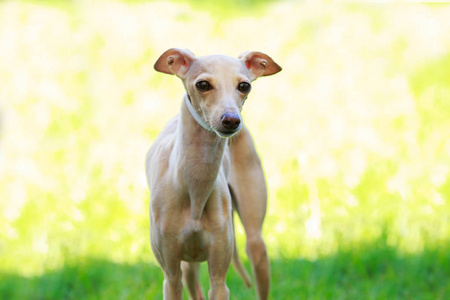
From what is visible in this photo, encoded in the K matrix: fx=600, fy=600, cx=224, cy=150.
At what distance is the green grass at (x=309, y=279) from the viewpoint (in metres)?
5.18

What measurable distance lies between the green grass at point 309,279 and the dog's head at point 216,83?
2.56m

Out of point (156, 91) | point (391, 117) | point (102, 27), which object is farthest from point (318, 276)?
point (102, 27)

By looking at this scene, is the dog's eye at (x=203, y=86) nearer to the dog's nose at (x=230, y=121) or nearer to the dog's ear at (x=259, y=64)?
the dog's nose at (x=230, y=121)

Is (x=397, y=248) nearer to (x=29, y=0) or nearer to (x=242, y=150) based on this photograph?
(x=242, y=150)

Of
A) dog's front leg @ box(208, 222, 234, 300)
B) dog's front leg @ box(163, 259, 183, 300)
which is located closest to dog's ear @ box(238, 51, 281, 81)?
dog's front leg @ box(208, 222, 234, 300)

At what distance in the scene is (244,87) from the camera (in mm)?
2830

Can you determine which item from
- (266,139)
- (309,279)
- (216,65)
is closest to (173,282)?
(216,65)

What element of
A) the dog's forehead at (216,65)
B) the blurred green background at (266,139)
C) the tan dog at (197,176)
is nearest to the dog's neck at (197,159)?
the tan dog at (197,176)

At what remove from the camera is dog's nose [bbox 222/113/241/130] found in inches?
102

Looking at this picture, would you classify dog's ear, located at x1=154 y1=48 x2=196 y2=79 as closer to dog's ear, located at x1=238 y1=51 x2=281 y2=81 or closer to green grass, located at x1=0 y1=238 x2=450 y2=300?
dog's ear, located at x1=238 y1=51 x2=281 y2=81

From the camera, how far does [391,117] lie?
811 centimetres

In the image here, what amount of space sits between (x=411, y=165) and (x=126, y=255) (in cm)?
347

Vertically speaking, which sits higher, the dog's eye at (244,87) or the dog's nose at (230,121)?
the dog's eye at (244,87)

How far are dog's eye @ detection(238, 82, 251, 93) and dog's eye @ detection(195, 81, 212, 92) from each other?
15 cm
